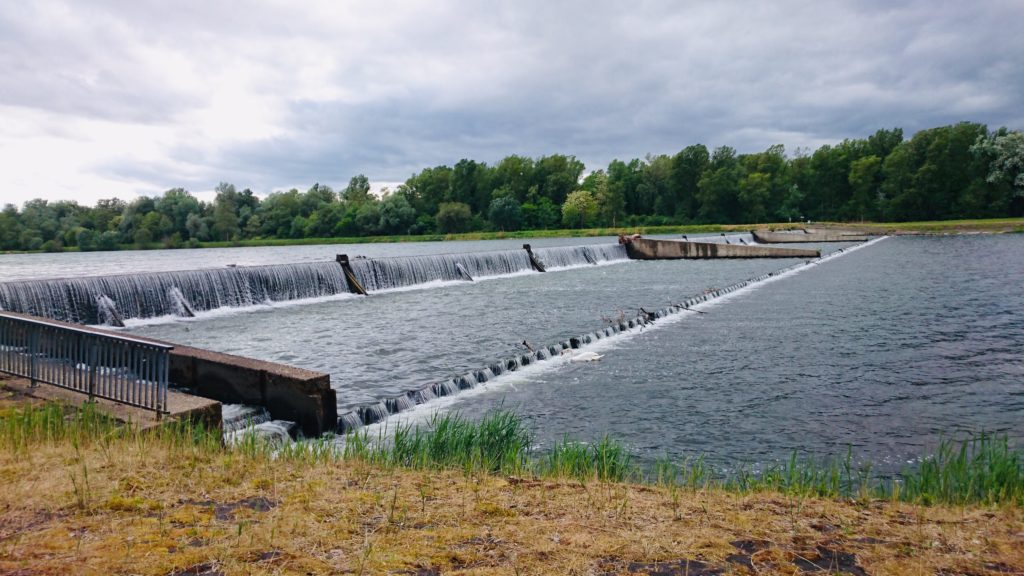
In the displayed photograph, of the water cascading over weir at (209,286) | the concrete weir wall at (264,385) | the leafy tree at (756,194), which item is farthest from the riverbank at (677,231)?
the concrete weir wall at (264,385)

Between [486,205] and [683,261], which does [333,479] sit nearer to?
[683,261]

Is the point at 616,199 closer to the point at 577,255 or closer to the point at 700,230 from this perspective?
the point at 700,230

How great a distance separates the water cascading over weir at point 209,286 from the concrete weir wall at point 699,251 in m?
17.1

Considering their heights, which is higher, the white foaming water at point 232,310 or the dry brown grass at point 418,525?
the dry brown grass at point 418,525

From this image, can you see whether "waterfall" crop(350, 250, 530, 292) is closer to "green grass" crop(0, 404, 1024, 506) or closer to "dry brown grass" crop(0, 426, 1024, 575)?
"green grass" crop(0, 404, 1024, 506)

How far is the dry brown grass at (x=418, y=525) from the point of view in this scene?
4.09 m

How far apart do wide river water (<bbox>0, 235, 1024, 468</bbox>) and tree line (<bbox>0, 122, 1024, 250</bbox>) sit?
8338 centimetres

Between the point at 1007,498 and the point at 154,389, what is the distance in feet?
27.7

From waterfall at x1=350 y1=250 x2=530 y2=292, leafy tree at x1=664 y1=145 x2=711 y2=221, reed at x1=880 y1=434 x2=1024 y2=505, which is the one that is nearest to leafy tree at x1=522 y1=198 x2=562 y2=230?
leafy tree at x1=664 y1=145 x2=711 y2=221

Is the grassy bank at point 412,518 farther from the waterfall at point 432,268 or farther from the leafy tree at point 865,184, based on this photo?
the leafy tree at point 865,184

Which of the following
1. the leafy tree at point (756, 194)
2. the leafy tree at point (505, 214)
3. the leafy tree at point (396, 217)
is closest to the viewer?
the leafy tree at point (396, 217)

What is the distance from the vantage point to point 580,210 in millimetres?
132375

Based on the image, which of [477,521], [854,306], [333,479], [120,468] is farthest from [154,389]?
[854,306]

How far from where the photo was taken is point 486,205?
14625 centimetres
